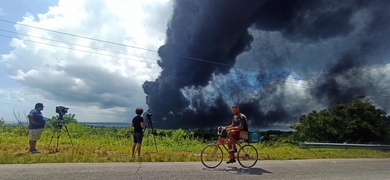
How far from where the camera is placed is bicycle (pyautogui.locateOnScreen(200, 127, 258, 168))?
1020cm

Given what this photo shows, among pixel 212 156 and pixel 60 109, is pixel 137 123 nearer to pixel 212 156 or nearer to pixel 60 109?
pixel 212 156

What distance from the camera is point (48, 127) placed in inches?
944

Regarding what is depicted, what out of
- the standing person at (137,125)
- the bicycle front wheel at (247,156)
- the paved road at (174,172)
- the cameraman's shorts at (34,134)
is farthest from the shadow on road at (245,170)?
the cameraman's shorts at (34,134)

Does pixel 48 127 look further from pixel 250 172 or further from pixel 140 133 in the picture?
pixel 250 172

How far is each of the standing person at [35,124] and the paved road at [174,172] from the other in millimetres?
3079

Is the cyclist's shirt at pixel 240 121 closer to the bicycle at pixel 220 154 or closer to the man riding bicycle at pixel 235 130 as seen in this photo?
the man riding bicycle at pixel 235 130

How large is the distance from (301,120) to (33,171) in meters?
33.5

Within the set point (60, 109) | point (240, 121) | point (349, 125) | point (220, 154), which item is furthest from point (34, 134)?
point (349, 125)

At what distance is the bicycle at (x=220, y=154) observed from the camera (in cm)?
1020

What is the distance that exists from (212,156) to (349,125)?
81.6 feet

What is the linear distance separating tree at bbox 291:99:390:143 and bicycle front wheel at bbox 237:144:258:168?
72.4ft

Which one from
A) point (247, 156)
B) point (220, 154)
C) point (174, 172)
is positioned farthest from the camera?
point (247, 156)

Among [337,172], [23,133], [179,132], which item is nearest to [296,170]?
[337,172]

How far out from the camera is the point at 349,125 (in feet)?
101
